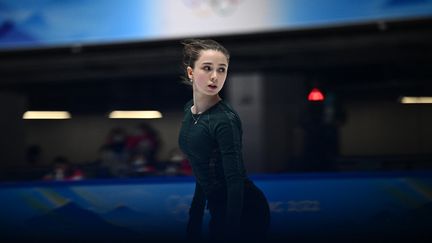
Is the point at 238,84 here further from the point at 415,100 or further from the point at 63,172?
the point at 63,172

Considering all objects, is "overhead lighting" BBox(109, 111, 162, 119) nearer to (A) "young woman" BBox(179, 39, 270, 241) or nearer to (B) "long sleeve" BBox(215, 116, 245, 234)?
(A) "young woman" BBox(179, 39, 270, 241)

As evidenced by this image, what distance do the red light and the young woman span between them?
248 centimetres

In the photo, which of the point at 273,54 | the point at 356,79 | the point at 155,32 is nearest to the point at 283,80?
the point at 273,54

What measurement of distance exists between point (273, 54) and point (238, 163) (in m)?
2.78

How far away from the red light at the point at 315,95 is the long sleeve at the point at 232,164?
2.58m

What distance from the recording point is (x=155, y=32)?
526 cm

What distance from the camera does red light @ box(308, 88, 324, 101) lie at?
4617 millimetres

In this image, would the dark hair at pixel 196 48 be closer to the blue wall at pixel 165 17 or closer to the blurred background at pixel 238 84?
the blurred background at pixel 238 84

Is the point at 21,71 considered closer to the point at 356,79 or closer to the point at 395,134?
the point at 356,79

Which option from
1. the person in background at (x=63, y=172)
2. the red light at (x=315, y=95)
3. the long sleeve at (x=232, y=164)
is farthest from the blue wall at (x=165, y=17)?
the long sleeve at (x=232, y=164)

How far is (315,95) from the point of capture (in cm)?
464

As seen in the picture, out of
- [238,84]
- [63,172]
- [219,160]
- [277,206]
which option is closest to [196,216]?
[219,160]

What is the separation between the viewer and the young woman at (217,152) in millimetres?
2125

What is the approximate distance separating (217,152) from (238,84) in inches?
99.7
